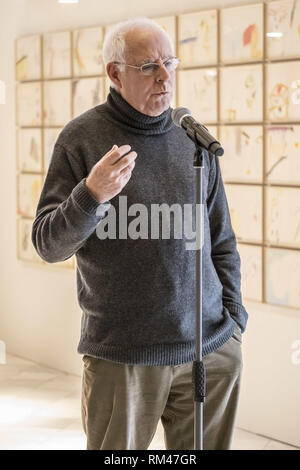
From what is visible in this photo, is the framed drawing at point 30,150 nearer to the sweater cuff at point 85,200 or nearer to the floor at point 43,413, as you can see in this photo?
the floor at point 43,413

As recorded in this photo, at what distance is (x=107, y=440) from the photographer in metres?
1.69

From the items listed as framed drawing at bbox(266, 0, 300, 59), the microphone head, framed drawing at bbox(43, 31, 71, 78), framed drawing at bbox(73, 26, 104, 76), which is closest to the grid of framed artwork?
framed drawing at bbox(266, 0, 300, 59)

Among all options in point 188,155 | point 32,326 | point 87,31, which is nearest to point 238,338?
point 188,155

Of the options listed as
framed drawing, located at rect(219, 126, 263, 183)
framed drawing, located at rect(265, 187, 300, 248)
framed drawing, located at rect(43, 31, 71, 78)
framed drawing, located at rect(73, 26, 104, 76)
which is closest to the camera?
framed drawing, located at rect(265, 187, 300, 248)

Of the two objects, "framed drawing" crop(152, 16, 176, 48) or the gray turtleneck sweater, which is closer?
the gray turtleneck sweater

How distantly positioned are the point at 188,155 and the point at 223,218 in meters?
0.22

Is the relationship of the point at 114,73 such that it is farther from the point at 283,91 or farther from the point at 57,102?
the point at 57,102

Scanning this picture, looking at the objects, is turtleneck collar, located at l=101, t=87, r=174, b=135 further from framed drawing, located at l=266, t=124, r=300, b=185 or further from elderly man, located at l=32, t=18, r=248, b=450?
framed drawing, located at l=266, t=124, r=300, b=185

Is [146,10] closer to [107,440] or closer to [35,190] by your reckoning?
[35,190]

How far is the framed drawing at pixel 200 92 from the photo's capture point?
3.24m

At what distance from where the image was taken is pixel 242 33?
308cm

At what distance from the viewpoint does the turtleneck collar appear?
5.65 ft

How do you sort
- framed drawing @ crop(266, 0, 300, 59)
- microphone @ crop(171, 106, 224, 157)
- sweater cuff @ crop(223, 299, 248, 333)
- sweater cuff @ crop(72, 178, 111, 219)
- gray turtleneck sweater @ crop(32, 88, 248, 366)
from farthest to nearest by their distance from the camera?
1. framed drawing @ crop(266, 0, 300, 59)
2. sweater cuff @ crop(223, 299, 248, 333)
3. gray turtleneck sweater @ crop(32, 88, 248, 366)
4. sweater cuff @ crop(72, 178, 111, 219)
5. microphone @ crop(171, 106, 224, 157)

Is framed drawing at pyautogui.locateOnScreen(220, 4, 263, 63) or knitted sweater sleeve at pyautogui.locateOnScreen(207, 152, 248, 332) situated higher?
framed drawing at pyautogui.locateOnScreen(220, 4, 263, 63)
